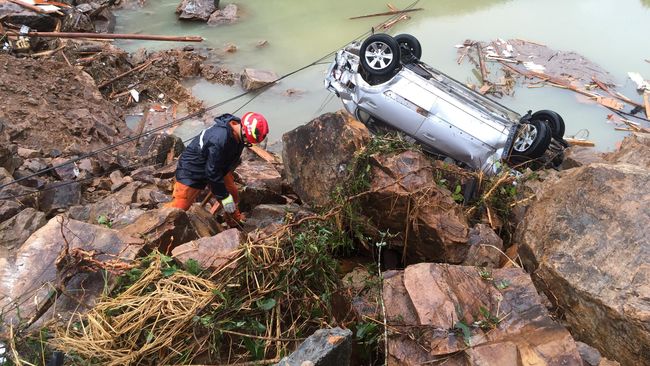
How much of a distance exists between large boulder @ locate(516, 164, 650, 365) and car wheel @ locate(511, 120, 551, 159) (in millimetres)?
2482

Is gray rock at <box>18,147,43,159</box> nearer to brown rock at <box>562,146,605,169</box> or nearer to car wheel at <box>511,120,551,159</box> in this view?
car wheel at <box>511,120,551,159</box>

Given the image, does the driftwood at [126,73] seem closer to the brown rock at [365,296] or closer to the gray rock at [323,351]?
the brown rock at [365,296]

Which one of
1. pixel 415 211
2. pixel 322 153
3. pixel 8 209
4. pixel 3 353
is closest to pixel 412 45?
pixel 322 153

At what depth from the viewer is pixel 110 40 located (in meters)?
12.4

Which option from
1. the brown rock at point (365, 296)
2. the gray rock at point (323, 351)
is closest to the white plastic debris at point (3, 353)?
the gray rock at point (323, 351)

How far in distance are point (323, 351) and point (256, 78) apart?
9.23m

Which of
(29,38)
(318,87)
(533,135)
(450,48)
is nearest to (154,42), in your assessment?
(29,38)

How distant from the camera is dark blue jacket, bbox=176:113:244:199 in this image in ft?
17.8

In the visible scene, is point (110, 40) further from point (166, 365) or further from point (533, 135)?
point (166, 365)

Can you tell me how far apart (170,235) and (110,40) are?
10.3m

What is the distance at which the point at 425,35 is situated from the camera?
13.7 meters

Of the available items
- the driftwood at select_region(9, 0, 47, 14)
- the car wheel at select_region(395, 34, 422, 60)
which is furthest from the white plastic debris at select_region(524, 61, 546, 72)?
the driftwood at select_region(9, 0, 47, 14)

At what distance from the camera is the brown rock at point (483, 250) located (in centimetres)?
463

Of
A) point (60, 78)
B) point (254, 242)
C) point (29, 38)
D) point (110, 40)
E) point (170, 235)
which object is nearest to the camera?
point (254, 242)
